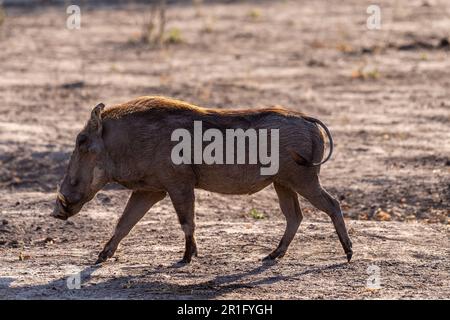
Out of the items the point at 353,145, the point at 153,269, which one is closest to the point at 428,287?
the point at 153,269

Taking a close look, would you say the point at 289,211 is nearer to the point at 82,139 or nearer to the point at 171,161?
the point at 171,161

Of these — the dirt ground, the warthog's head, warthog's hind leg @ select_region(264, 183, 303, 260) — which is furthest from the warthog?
the dirt ground

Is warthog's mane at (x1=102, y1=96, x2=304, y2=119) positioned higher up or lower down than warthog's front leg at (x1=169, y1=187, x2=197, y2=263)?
higher up

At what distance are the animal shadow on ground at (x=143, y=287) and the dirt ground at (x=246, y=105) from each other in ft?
0.05

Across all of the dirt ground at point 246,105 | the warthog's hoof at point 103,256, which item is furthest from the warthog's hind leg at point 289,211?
the warthog's hoof at point 103,256

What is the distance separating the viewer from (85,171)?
28.1 feet

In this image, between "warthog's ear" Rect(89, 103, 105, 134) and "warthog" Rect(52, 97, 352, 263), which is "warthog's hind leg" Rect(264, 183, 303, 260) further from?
"warthog's ear" Rect(89, 103, 105, 134)

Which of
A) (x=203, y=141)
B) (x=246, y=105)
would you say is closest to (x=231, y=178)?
(x=203, y=141)

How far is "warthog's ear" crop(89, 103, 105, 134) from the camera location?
844 centimetres

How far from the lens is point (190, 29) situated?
22.3 m

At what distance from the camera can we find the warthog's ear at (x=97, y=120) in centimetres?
844

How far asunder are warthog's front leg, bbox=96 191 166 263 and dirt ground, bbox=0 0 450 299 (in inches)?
4.1

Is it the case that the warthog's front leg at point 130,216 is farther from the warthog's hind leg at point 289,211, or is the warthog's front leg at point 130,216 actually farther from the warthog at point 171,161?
the warthog's hind leg at point 289,211

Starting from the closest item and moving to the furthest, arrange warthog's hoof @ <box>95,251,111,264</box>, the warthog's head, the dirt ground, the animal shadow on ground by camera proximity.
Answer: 1. the animal shadow on ground
2. the dirt ground
3. the warthog's head
4. warthog's hoof @ <box>95,251,111,264</box>
